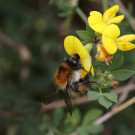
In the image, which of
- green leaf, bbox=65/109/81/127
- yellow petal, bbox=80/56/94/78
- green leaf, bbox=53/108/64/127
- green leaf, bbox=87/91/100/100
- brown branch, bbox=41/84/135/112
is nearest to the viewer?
green leaf, bbox=87/91/100/100

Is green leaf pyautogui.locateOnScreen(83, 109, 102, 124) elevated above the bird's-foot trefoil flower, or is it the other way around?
the bird's-foot trefoil flower

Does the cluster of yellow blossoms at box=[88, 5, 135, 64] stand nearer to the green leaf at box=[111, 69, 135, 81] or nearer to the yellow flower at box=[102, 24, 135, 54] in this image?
the yellow flower at box=[102, 24, 135, 54]

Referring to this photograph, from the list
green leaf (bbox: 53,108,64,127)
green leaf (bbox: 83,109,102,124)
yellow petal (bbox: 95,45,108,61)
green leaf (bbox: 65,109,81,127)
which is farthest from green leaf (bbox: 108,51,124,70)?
green leaf (bbox: 53,108,64,127)

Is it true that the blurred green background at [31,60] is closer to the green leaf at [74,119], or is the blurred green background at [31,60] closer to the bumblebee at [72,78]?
the green leaf at [74,119]

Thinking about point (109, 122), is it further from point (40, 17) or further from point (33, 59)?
point (40, 17)

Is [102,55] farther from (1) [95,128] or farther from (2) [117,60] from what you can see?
(1) [95,128]

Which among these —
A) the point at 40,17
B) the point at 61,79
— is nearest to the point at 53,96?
the point at 61,79

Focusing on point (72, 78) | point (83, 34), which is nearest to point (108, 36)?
point (83, 34)
